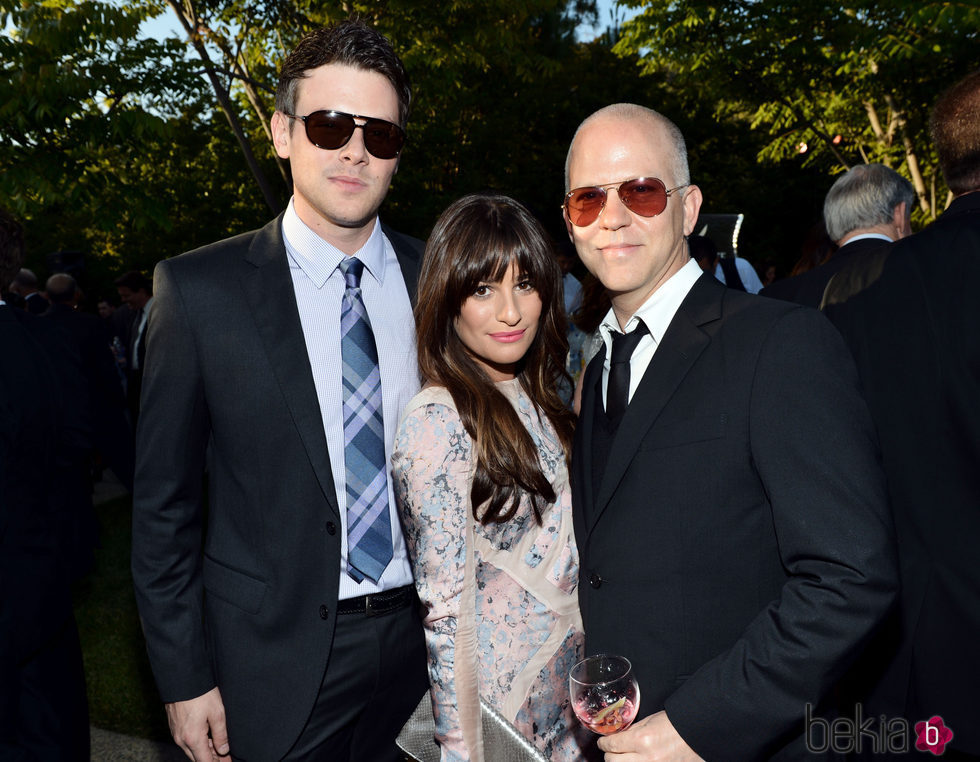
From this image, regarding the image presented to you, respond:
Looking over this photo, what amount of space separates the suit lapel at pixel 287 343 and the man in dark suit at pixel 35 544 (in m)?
1.74

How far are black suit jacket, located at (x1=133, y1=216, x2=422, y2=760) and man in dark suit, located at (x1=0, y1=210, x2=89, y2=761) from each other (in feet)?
4.69

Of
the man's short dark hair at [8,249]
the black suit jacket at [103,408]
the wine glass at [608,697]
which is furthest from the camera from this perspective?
the black suit jacket at [103,408]

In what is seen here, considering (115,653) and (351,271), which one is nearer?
(351,271)

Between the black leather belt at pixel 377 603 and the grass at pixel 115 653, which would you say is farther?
the grass at pixel 115 653

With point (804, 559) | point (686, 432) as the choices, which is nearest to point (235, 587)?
point (686, 432)

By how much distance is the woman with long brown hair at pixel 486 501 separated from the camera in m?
2.42

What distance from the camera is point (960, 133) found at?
314 cm

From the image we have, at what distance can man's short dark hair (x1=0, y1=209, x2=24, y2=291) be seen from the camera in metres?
3.95

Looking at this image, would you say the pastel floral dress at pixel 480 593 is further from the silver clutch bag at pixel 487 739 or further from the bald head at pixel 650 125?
the bald head at pixel 650 125

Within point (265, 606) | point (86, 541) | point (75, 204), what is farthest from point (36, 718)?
point (75, 204)

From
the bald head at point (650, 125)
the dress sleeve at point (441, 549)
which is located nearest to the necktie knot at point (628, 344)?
the bald head at point (650, 125)

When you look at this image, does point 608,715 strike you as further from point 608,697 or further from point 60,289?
point 60,289

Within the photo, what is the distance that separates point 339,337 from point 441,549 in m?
0.80

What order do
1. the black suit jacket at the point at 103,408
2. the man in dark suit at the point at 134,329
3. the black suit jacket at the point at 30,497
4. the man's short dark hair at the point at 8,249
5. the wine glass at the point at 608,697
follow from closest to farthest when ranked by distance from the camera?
the wine glass at the point at 608,697, the black suit jacket at the point at 30,497, the man's short dark hair at the point at 8,249, the black suit jacket at the point at 103,408, the man in dark suit at the point at 134,329
